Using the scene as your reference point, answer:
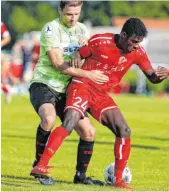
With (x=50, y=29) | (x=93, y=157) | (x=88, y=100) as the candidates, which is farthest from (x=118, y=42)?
(x=93, y=157)

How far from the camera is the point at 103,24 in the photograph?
232ft

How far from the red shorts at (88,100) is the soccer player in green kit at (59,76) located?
181 millimetres

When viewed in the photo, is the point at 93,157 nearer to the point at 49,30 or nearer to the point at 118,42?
the point at 49,30

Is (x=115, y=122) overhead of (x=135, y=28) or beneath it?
beneath

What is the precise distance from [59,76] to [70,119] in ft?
2.85

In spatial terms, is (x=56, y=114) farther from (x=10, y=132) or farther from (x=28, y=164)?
(x=10, y=132)

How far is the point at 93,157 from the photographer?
14.0m

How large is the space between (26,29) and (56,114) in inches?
2513

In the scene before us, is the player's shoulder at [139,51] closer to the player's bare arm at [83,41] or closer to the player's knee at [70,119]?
the player's bare arm at [83,41]

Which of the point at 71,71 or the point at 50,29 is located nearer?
the point at 71,71

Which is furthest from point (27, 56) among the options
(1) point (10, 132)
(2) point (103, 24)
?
(2) point (103, 24)

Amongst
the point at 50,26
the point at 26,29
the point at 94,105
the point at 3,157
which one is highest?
the point at 50,26

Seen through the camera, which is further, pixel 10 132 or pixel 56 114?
pixel 10 132

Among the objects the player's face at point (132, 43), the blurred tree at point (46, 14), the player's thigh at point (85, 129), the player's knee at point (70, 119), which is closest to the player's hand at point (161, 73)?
the player's face at point (132, 43)
